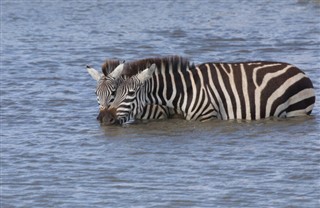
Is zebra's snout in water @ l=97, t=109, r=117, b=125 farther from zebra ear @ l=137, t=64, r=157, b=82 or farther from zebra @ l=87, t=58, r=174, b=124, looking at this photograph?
zebra ear @ l=137, t=64, r=157, b=82

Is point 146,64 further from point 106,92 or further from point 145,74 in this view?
point 106,92

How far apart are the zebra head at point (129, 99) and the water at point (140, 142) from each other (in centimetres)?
15

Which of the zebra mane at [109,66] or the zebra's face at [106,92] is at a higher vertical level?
the zebra mane at [109,66]

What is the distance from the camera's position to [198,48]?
20.8m

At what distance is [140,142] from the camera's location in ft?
42.8

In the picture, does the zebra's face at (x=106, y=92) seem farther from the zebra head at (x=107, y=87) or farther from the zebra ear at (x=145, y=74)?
the zebra ear at (x=145, y=74)

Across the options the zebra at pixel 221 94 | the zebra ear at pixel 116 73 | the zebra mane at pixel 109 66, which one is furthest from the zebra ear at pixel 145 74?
the zebra mane at pixel 109 66

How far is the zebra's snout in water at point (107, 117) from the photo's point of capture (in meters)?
13.7

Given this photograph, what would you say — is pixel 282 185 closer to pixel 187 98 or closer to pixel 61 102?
pixel 187 98

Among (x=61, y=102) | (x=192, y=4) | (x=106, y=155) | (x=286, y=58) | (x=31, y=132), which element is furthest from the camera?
(x=192, y=4)

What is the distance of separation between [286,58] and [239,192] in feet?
28.7

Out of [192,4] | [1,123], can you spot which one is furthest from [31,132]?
[192,4]

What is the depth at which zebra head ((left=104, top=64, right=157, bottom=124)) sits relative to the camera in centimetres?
1378

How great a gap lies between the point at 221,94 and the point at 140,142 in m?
1.44
